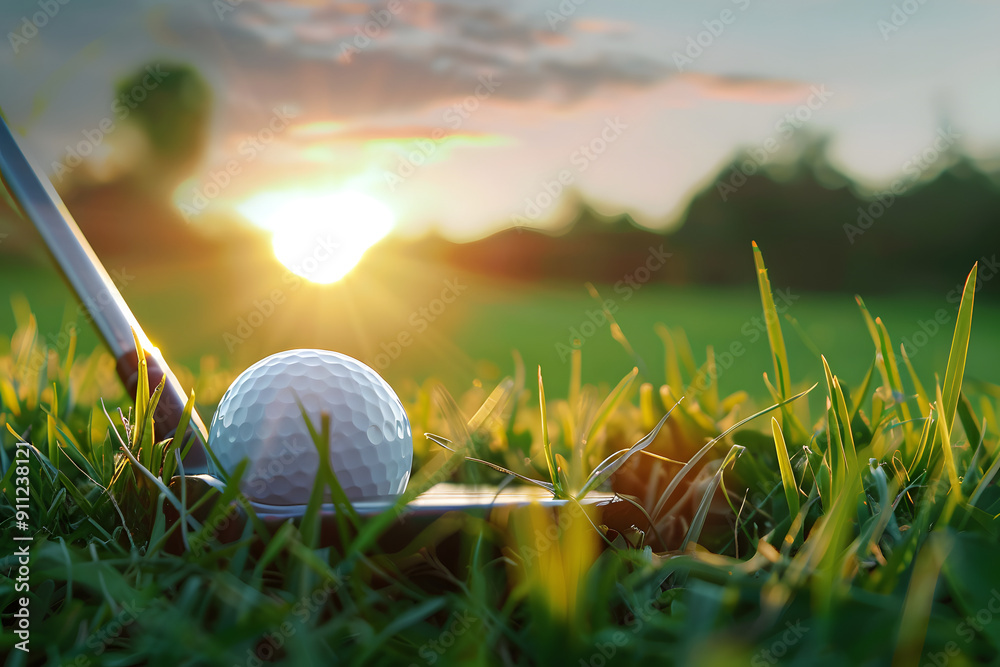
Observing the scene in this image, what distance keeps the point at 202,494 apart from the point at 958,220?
1430 cm

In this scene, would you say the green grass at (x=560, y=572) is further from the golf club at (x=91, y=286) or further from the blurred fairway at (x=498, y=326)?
the blurred fairway at (x=498, y=326)

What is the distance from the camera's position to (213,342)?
691 centimetres

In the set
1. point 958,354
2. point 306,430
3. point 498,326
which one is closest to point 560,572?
point 306,430

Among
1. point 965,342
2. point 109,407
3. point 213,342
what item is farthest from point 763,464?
point 213,342

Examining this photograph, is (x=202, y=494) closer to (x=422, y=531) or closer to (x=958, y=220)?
(x=422, y=531)

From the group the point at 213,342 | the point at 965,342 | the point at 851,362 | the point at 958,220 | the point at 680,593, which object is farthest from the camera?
the point at 958,220

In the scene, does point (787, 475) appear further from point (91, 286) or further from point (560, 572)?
point (91, 286)

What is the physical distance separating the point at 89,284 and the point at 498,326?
900 centimetres

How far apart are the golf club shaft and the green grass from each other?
0.10 metres

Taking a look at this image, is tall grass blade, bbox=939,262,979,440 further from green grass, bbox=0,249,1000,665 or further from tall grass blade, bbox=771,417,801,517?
tall grass blade, bbox=771,417,801,517

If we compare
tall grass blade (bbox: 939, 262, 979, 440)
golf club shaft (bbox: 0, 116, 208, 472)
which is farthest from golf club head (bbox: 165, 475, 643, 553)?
tall grass blade (bbox: 939, 262, 979, 440)

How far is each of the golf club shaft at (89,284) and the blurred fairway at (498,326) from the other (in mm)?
686

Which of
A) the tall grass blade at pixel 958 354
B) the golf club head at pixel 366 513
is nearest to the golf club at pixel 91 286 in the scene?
the golf club head at pixel 366 513

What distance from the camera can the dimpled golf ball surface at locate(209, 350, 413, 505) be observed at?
1.06 meters
